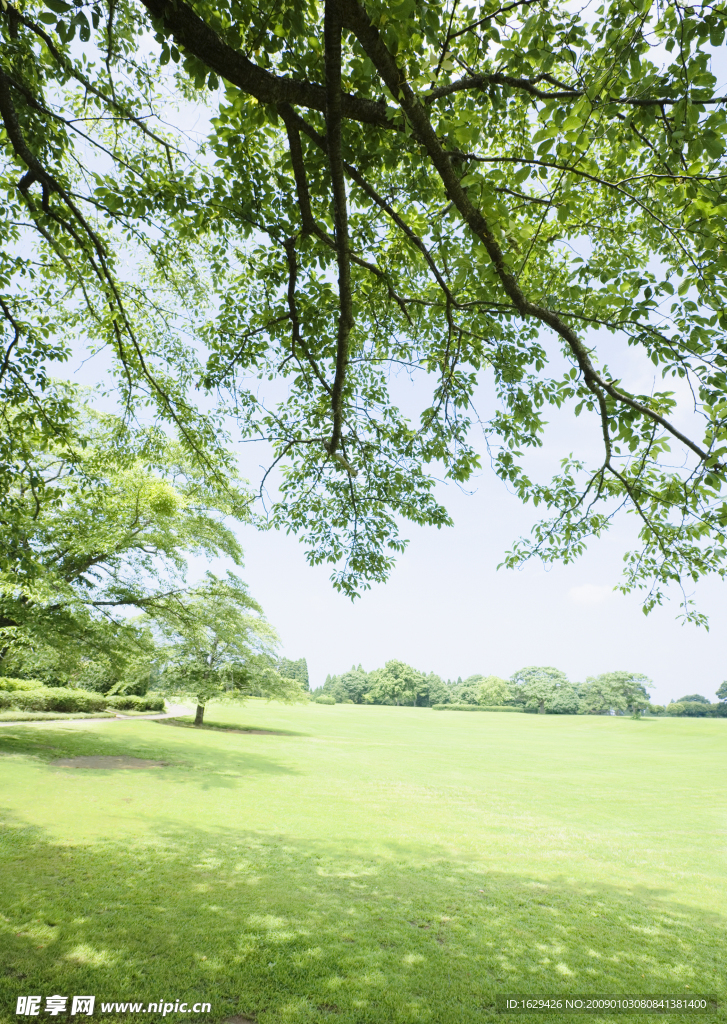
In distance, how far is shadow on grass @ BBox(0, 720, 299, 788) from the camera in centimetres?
1470

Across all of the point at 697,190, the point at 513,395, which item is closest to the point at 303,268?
the point at 513,395

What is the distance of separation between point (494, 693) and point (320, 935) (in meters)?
84.8

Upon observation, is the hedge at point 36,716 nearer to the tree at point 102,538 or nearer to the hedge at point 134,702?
the hedge at point 134,702

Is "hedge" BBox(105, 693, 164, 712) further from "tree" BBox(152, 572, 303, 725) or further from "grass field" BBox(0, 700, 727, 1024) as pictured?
"grass field" BBox(0, 700, 727, 1024)

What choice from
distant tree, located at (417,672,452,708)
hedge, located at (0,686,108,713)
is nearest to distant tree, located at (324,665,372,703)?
distant tree, located at (417,672,452,708)

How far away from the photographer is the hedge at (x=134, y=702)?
28028mm

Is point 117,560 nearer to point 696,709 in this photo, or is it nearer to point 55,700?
point 55,700

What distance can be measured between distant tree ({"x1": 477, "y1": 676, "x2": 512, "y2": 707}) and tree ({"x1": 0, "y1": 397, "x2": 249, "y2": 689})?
74.0m

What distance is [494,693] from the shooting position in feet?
274

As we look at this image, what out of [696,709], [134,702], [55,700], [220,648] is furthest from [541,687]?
[55,700]

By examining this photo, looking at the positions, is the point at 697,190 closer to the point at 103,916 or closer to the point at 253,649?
the point at 103,916

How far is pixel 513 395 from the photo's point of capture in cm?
689

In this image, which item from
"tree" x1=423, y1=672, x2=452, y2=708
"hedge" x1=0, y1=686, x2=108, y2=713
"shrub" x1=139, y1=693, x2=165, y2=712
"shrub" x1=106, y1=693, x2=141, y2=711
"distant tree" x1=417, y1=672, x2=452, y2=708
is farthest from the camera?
"tree" x1=423, y1=672, x2=452, y2=708

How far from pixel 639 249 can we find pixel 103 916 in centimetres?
1121
